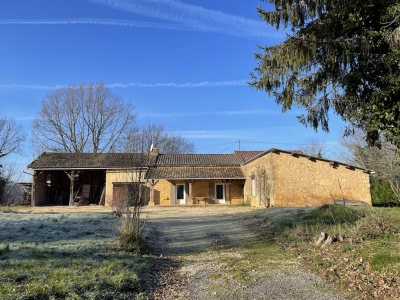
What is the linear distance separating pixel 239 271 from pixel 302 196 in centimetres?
1454

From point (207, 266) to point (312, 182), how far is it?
14.7 m

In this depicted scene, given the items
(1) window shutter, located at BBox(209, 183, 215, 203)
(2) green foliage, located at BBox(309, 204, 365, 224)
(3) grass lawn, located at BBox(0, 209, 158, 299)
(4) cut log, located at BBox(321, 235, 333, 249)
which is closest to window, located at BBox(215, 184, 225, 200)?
(1) window shutter, located at BBox(209, 183, 215, 203)

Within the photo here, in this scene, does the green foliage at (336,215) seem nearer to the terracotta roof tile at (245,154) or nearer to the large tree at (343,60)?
the large tree at (343,60)

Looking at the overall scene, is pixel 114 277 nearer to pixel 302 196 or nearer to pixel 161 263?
pixel 161 263

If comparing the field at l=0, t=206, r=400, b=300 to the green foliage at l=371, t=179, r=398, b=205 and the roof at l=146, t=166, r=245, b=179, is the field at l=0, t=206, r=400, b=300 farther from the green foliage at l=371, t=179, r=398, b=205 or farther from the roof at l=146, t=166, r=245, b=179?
the green foliage at l=371, t=179, r=398, b=205

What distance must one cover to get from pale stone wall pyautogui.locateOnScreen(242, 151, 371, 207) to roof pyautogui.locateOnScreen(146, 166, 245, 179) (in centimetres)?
683

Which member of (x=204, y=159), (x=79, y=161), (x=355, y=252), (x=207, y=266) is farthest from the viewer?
(x=204, y=159)

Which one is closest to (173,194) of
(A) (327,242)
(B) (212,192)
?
(B) (212,192)

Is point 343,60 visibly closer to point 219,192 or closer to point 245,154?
point 219,192

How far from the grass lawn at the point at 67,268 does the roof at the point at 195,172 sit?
17.6m

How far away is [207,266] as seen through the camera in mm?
5781

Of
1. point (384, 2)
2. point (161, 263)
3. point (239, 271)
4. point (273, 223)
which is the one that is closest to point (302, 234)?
point (273, 223)

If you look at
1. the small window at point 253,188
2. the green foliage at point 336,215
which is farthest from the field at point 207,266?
the small window at point 253,188

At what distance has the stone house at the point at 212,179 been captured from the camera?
18.8 meters
